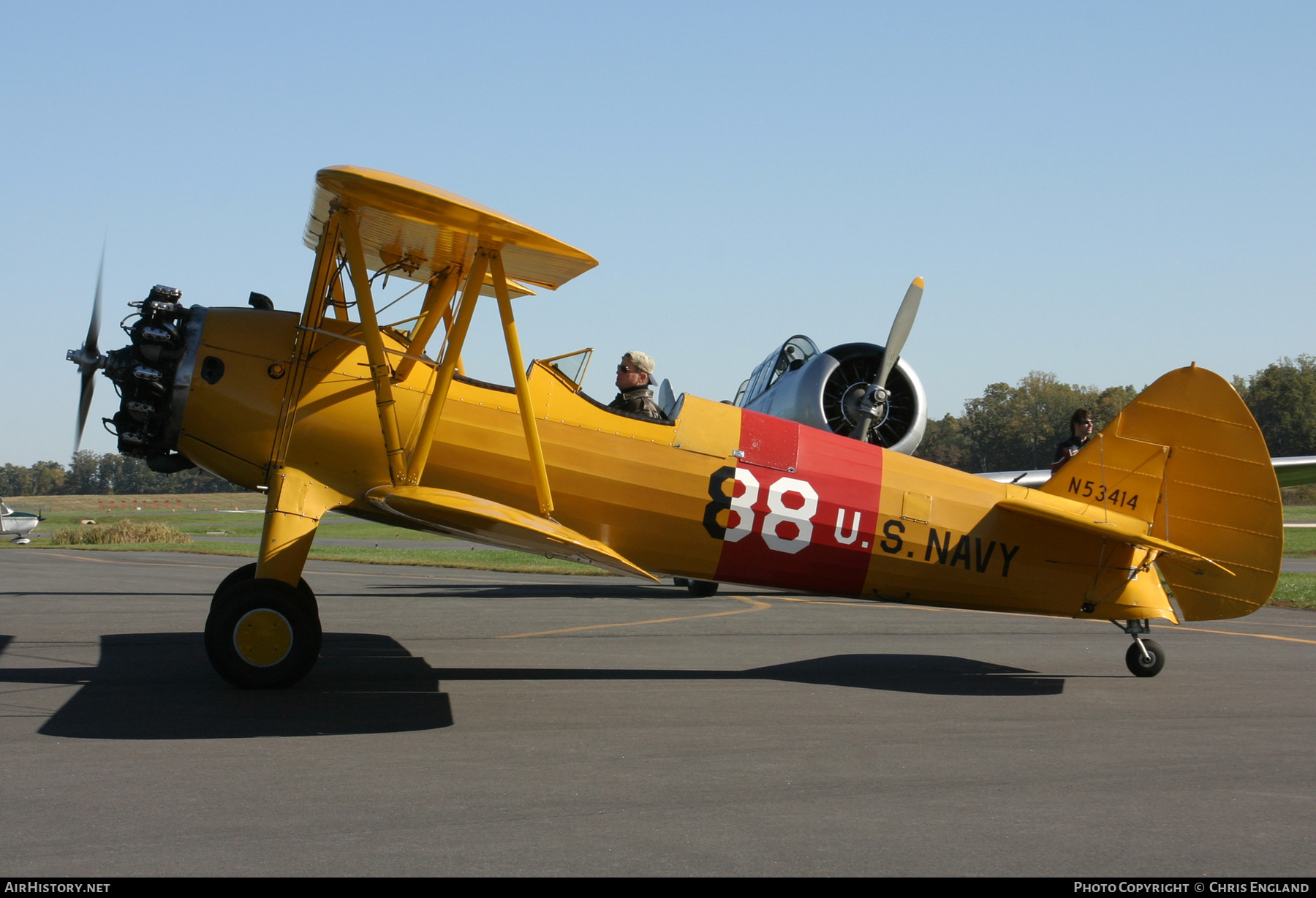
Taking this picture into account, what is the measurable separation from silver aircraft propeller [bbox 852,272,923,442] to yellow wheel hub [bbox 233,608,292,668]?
10454 millimetres

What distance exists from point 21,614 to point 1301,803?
39.0 feet

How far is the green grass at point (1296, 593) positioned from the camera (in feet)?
45.1

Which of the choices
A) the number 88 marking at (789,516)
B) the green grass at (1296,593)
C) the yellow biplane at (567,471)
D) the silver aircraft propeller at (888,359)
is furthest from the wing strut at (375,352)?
the green grass at (1296,593)

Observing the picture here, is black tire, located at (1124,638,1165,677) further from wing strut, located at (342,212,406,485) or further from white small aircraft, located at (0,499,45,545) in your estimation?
white small aircraft, located at (0,499,45,545)

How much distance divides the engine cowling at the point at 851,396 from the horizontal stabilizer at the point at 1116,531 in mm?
8019

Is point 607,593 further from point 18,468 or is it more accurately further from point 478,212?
point 18,468

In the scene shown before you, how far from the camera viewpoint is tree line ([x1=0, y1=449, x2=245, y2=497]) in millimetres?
126375

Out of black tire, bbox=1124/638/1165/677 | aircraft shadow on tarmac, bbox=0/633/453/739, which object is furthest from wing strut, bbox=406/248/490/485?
black tire, bbox=1124/638/1165/677

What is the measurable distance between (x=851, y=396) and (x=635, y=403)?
846cm

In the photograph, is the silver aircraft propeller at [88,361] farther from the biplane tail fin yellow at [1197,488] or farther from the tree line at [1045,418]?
the tree line at [1045,418]

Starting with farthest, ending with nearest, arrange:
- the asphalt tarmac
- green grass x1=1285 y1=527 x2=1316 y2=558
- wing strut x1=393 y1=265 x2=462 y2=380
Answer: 1. green grass x1=1285 y1=527 x2=1316 y2=558
2. wing strut x1=393 y1=265 x2=462 y2=380
3. the asphalt tarmac

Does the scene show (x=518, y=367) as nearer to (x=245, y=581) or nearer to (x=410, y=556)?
(x=245, y=581)

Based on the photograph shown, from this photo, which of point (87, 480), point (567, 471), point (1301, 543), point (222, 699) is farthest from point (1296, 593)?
point (87, 480)

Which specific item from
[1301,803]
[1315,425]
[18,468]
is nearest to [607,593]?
[1301,803]
